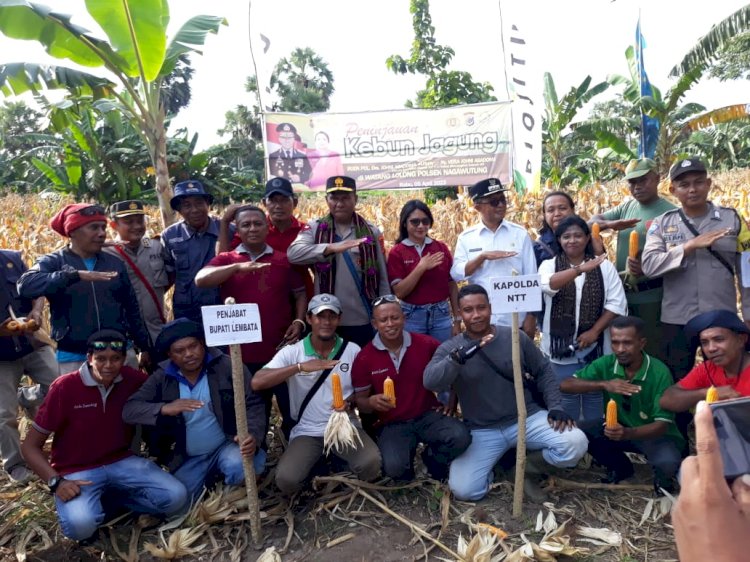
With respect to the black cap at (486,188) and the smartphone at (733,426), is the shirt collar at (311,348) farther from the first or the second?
the smartphone at (733,426)

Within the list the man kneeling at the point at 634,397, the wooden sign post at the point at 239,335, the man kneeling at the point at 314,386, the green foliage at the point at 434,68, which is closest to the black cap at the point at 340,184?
the man kneeling at the point at 314,386

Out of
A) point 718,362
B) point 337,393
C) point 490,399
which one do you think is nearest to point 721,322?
point 718,362

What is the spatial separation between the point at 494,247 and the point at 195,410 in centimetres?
249

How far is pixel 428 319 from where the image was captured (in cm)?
444

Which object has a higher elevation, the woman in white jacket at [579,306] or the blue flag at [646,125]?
the blue flag at [646,125]

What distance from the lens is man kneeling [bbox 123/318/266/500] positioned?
371cm

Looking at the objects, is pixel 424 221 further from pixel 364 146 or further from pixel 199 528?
pixel 364 146

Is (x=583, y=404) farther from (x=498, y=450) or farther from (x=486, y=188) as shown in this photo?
(x=486, y=188)

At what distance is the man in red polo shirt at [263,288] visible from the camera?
4.09m

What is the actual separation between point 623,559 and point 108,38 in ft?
22.2

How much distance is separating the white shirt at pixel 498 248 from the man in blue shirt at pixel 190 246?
1.88 metres

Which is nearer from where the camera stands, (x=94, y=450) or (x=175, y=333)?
(x=94, y=450)

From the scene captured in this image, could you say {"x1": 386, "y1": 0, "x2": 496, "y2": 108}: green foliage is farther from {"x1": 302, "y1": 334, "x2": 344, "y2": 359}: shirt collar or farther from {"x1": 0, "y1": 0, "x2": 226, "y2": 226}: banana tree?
{"x1": 302, "y1": 334, "x2": 344, "y2": 359}: shirt collar

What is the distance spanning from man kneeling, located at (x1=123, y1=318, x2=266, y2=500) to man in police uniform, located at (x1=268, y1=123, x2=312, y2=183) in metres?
6.48
